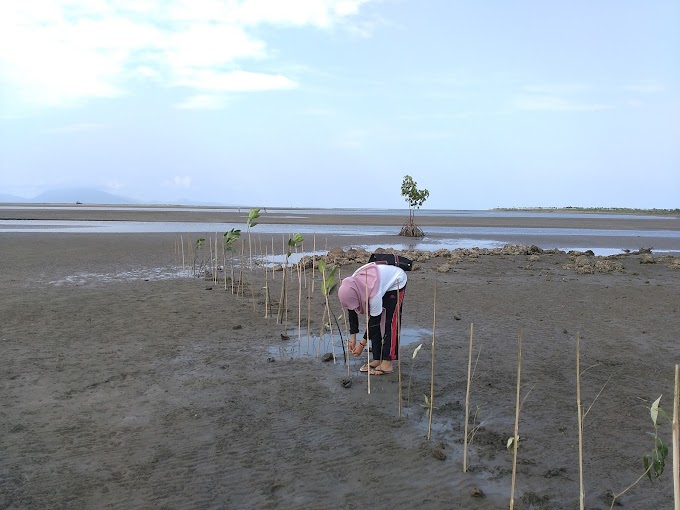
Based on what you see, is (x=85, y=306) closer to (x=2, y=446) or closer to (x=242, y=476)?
(x=2, y=446)

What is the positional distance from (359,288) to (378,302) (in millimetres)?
257

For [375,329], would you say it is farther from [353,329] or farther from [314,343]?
[314,343]

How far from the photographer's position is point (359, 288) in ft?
20.7

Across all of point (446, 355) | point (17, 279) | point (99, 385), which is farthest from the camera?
point (17, 279)

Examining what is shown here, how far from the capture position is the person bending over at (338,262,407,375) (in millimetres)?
6254

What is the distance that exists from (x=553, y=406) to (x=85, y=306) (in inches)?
297

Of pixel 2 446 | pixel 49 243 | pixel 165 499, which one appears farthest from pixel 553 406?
pixel 49 243

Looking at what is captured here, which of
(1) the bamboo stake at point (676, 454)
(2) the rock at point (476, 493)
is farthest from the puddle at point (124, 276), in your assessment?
(1) the bamboo stake at point (676, 454)

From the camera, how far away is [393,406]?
563cm

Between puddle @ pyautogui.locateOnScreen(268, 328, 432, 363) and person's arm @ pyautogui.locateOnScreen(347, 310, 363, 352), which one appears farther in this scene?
puddle @ pyautogui.locateOnScreen(268, 328, 432, 363)

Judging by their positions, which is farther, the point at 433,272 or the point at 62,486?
the point at 433,272

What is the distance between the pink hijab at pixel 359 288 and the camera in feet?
20.5

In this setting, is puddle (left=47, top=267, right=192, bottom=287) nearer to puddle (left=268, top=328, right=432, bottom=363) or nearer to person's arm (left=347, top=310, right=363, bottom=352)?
puddle (left=268, top=328, right=432, bottom=363)

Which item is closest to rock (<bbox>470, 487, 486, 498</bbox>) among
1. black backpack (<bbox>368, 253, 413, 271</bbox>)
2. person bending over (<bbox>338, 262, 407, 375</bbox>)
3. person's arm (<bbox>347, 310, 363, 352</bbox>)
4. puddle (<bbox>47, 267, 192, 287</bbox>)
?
person bending over (<bbox>338, 262, 407, 375</bbox>)
